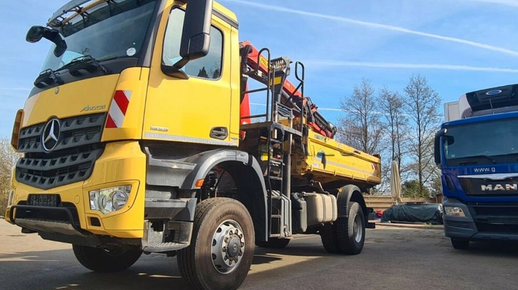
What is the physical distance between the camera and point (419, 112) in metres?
31.2

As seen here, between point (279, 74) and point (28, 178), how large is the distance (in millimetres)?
4064

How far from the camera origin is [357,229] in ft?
27.9

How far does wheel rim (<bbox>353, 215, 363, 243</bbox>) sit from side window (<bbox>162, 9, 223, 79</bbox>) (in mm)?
5032

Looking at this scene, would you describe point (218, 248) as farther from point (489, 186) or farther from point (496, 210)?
point (496, 210)

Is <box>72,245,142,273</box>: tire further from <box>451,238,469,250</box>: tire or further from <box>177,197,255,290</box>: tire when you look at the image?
<box>451,238,469,250</box>: tire

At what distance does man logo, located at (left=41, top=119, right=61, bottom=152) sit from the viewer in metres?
4.03

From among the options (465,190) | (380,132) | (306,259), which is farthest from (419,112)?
(306,259)

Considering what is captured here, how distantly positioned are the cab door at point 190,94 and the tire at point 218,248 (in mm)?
771

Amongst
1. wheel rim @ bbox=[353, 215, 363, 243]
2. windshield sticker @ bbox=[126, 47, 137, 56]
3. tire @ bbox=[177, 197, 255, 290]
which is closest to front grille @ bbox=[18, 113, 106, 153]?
windshield sticker @ bbox=[126, 47, 137, 56]

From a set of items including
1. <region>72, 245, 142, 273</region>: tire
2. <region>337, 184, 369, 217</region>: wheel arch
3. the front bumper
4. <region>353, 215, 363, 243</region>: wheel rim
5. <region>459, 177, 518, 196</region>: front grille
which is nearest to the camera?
the front bumper

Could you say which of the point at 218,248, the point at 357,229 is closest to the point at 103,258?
the point at 218,248

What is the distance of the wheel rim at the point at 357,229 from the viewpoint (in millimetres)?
8285

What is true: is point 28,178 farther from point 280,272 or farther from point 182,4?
point 280,272

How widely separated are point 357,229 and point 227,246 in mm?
4835
